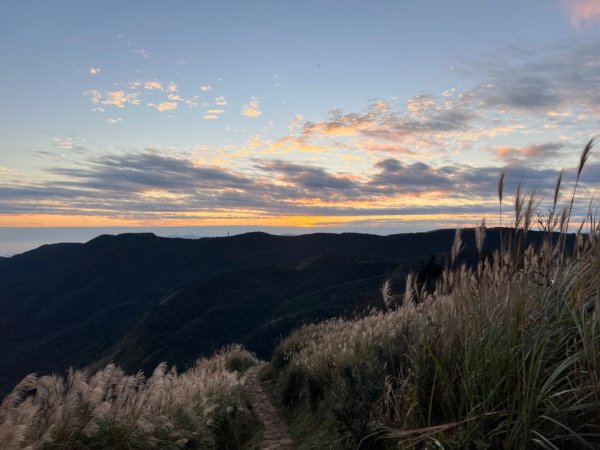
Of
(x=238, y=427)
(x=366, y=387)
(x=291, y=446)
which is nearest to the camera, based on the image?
(x=366, y=387)

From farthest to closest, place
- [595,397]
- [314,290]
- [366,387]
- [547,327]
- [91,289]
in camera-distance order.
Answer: [91,289], [314,290], [366,387], [547,327], [595,397]

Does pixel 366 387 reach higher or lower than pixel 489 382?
lower

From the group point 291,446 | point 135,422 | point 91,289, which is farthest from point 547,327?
point 91,289

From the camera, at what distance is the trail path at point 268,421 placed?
8242 millimetres

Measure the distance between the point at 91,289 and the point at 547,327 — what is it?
121 metres

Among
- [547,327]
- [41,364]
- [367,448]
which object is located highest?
[547,327]

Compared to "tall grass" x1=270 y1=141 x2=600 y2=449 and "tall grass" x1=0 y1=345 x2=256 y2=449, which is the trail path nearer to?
"tall grass" x1=0 y1=345 x2=256 y2=449

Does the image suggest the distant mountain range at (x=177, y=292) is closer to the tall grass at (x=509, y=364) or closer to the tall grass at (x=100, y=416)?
the tall grass at (x=100, y=416)

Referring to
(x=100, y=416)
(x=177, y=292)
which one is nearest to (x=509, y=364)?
(x=100, y=416)

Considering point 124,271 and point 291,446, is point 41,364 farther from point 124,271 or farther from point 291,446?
point 291,446

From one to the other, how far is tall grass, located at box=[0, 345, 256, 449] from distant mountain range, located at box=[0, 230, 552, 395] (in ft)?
30.0

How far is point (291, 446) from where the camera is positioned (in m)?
7.94

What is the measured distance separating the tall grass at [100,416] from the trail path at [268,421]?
0.92 metres

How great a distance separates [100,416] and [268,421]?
5224mm
